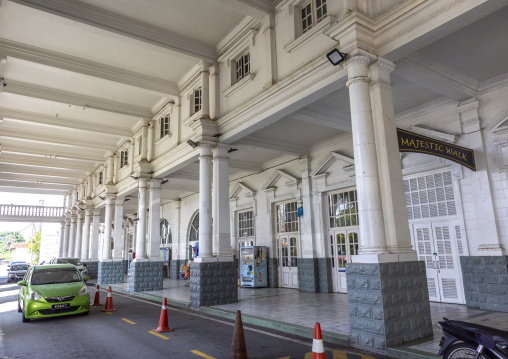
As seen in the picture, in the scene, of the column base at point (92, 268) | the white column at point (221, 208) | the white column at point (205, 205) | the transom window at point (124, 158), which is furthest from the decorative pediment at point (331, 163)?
the column base at point (92, 268)

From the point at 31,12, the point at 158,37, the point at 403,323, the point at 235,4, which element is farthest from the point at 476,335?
the point at 31,12

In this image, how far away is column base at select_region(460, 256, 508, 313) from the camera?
8.52 meters

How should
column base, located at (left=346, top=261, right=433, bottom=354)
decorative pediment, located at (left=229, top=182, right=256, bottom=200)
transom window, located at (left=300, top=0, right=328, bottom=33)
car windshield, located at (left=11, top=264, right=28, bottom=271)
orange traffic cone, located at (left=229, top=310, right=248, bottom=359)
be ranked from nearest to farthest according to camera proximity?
1. orange traffic cone, located at (left=229, top=310, right=248, bottom=359)
2. column base, located at (left=346, top=261, right=433, bottom=354)
3. transom window, located at (left=300, top=0, right=328, bottom=33)
4. decorative pediment, located at (left=229, top=182, right=256, bottom=200)
5. car windshield, located at (left=11, top=264, right=28, bottom=271)

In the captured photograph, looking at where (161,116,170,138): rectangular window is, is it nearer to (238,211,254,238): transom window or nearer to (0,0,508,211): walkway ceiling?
(0,0,508,211): walkway ceiling

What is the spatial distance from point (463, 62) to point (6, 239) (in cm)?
10793

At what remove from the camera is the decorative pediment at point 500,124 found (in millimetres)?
8938

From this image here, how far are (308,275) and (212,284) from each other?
4.39m

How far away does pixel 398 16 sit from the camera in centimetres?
657

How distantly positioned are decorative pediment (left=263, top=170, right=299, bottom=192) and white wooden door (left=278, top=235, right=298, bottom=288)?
7.29 feet

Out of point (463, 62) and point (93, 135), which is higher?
point (93, 135)

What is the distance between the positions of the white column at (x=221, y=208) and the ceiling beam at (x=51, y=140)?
11.4 m

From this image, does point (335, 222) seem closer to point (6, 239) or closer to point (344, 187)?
point (344, 187)

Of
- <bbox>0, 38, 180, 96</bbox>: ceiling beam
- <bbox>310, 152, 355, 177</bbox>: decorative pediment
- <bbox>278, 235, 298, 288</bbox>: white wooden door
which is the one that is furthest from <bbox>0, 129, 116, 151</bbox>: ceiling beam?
<bbox>310, 152, 355, 177</bbox>: decorative pediment

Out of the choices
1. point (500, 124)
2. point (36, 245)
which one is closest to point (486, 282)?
point (500, 124)
